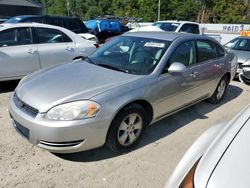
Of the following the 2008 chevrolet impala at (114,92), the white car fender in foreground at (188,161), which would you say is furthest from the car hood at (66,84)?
the white car fender in foreground at (188,161)

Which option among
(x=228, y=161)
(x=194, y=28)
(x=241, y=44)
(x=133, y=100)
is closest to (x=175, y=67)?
(x=133, y=100)

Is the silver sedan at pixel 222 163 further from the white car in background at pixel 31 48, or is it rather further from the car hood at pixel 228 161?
the white car in background at pixel 31 48

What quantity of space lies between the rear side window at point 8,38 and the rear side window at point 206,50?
368 cm

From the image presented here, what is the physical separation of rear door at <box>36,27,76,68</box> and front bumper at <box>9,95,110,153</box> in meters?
3.10

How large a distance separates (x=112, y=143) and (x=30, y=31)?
12.2ft

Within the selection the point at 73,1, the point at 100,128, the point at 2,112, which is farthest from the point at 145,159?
the point at 73,1

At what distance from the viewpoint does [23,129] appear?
3064 millimetres

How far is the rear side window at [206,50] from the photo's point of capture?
456 cm

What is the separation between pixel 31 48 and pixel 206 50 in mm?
3576

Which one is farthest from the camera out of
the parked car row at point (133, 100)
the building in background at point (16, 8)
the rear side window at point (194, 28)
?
the building in background at point (16, 8)

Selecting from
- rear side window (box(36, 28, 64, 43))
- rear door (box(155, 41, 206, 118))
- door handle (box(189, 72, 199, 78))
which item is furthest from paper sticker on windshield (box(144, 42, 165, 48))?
rear side window (box(36, 28, 64, 43))

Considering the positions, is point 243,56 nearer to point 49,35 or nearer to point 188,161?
point 49,35

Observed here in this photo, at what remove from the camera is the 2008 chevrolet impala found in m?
2.88

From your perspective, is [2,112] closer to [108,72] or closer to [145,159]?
[108,72]
